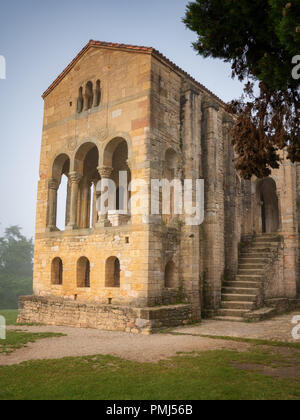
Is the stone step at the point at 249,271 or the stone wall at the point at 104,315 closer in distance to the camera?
the stone wall at the point at 104,315

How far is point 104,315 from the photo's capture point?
11.7 m

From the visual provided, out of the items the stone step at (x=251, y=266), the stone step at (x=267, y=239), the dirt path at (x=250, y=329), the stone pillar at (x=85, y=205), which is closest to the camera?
the dirt path at (x=250, y=329)

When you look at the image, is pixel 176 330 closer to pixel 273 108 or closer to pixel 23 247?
pixel 273 108

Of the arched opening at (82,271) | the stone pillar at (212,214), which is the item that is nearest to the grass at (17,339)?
the arched opening at (82,271)

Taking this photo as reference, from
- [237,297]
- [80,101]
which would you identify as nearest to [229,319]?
[237,297]

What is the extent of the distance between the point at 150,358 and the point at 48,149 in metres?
11.0

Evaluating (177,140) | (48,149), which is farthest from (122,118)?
(48,149)

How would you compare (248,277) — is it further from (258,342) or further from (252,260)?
(258,342)

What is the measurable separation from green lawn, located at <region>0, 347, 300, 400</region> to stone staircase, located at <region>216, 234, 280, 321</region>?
5861 millimetres

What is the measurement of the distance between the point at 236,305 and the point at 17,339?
25.3ft

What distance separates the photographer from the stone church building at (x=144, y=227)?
39.5 feet

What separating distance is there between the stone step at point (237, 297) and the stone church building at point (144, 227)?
55 millimetres

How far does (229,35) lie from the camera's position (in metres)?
6.79

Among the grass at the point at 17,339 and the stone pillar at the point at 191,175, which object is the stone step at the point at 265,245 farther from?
the grass at the point at 17,339
